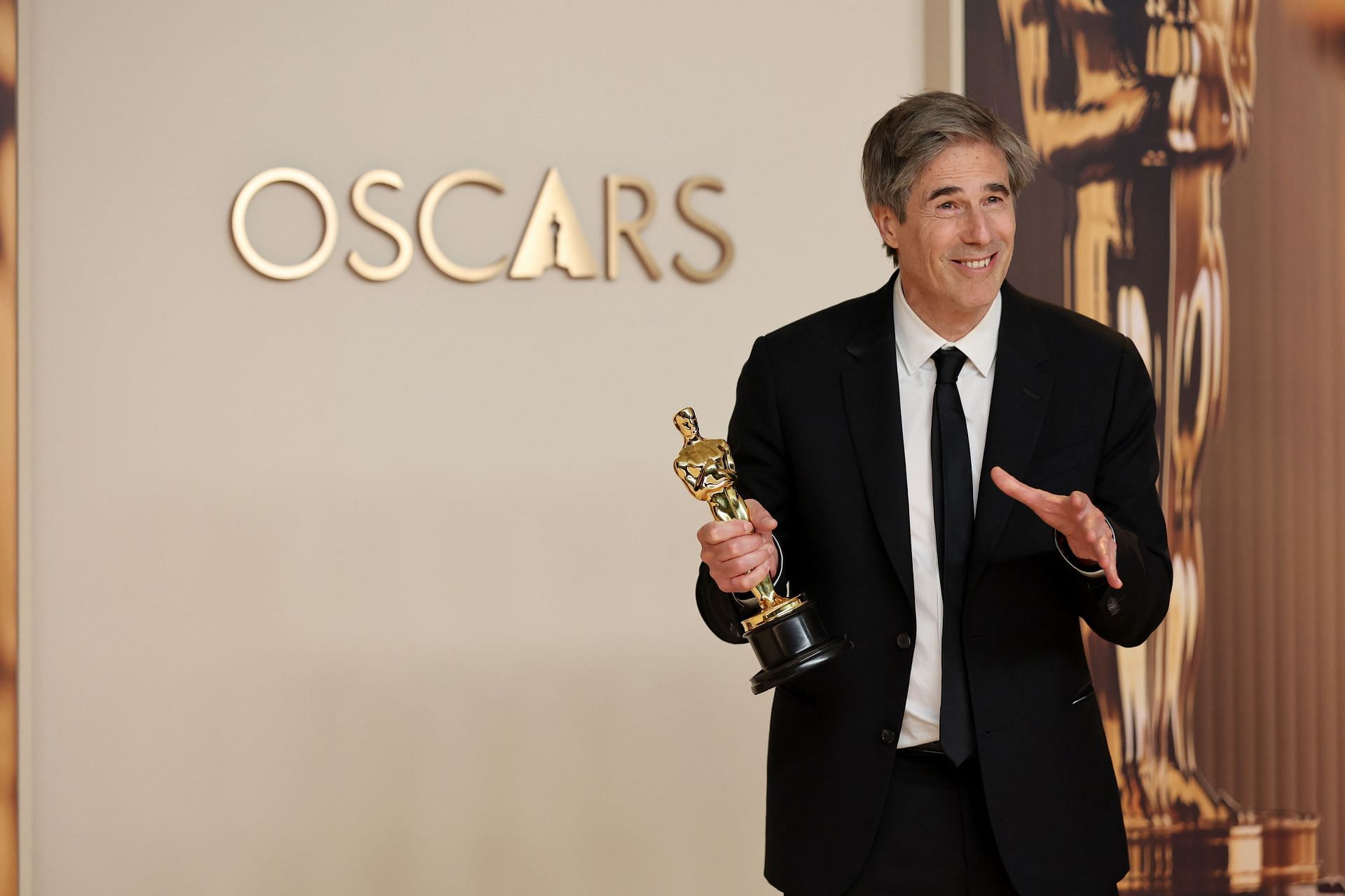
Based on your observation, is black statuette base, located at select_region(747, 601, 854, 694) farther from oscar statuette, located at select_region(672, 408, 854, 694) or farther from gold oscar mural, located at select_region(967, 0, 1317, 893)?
gold oscar mural, located at select_region(967, 0, 1317, 893)

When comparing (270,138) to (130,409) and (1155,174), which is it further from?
(1155,174)

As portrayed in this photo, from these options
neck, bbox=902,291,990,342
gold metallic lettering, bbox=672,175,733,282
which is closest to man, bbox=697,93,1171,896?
neck, bbox=902,291,990,342

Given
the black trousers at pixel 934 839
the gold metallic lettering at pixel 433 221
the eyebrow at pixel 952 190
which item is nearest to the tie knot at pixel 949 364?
the eyebrow at pixel 952 190

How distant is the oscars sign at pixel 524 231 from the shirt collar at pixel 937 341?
4.48 feet

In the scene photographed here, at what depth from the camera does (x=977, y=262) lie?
1.75 metres

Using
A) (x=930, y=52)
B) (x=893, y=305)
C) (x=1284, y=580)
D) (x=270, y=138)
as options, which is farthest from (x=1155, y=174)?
(x=270, y=138)

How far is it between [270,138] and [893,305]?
1768mm

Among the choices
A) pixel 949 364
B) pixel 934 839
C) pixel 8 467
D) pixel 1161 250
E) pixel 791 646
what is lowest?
pixel 934 839

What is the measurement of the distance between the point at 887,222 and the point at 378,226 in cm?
153

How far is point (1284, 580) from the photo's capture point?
10.5ft

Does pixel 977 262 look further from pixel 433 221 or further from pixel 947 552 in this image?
pixel 433 221

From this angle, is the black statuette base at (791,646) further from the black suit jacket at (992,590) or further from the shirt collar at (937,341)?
the shirt collar at (937,341)

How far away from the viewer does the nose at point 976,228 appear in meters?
1.73

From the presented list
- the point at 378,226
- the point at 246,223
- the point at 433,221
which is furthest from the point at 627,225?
the point at 246,223
